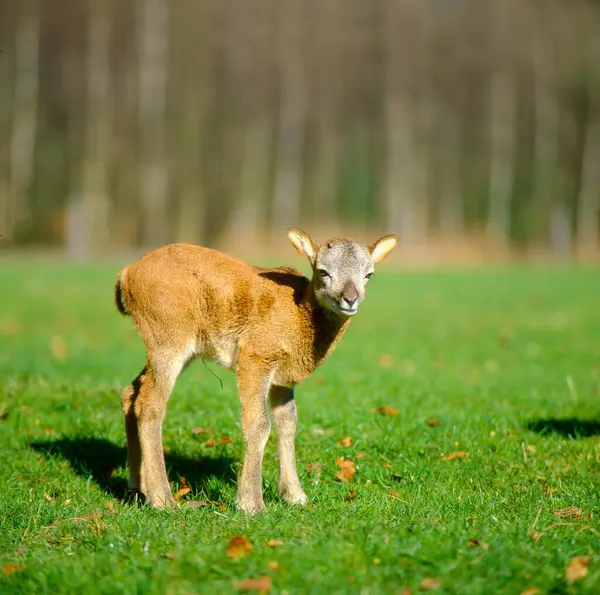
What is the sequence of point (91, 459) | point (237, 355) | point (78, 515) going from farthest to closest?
point (91, 459)
point (237, 355)
point (78, 515)

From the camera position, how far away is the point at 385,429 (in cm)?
806

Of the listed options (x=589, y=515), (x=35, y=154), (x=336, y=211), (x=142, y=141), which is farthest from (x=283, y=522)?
(x=336, y=211)

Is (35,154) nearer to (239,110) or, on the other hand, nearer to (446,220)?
(239,110)

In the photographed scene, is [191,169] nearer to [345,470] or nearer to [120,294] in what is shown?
[120,294]

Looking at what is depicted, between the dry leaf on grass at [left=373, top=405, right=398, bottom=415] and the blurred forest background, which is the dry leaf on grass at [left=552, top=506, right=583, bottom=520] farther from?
the blurred forest background

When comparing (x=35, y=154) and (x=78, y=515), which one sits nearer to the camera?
(x=78, y=515)

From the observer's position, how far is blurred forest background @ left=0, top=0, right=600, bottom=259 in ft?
137

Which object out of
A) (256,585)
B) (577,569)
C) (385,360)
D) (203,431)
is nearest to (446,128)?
(385,360)

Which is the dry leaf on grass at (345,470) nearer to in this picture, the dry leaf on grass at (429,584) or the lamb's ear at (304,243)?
the lamb's ear at (304,243)

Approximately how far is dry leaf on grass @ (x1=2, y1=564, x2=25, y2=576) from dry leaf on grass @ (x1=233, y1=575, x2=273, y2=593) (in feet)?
4.52

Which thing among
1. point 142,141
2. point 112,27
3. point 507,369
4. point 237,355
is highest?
point 112,27

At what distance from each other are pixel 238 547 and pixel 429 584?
3.65ft

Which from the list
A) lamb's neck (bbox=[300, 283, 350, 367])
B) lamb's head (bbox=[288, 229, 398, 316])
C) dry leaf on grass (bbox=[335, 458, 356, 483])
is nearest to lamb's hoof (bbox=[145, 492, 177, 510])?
dry leaf on grass (bbox=[335, 458, 356, 483])

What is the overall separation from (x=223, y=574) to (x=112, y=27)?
4062 cm
